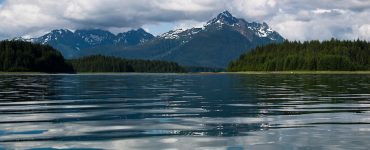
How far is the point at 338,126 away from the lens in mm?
24594

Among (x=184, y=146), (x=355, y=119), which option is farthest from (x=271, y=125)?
(x=184, y=146)

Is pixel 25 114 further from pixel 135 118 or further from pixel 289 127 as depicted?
pixel 289 127

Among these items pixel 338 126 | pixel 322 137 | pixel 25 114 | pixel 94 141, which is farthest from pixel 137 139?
pixel 25 114

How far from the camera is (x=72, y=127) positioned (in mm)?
24344

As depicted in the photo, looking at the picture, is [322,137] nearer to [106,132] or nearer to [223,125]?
[223,125]

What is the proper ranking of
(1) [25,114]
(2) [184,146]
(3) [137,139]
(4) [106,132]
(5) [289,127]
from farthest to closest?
(1) [25,114] < (5) [289,127] < (4) [106,132] < (3) [137,139] < (2) [184,146]

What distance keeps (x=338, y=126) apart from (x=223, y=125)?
5490 millimetres

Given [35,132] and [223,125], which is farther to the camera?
[223,125]

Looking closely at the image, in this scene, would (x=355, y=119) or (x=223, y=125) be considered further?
(x=355, y=119)

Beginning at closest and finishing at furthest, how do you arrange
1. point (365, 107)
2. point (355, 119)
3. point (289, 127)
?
point (289, 127), point (355, 119), point (365, 107)

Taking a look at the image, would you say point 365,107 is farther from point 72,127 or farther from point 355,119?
point 72,127

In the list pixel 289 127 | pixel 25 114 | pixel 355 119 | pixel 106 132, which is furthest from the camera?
pixel 25 114

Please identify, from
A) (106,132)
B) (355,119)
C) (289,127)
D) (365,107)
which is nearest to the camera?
(106,132)

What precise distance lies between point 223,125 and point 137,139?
18.7 feet
